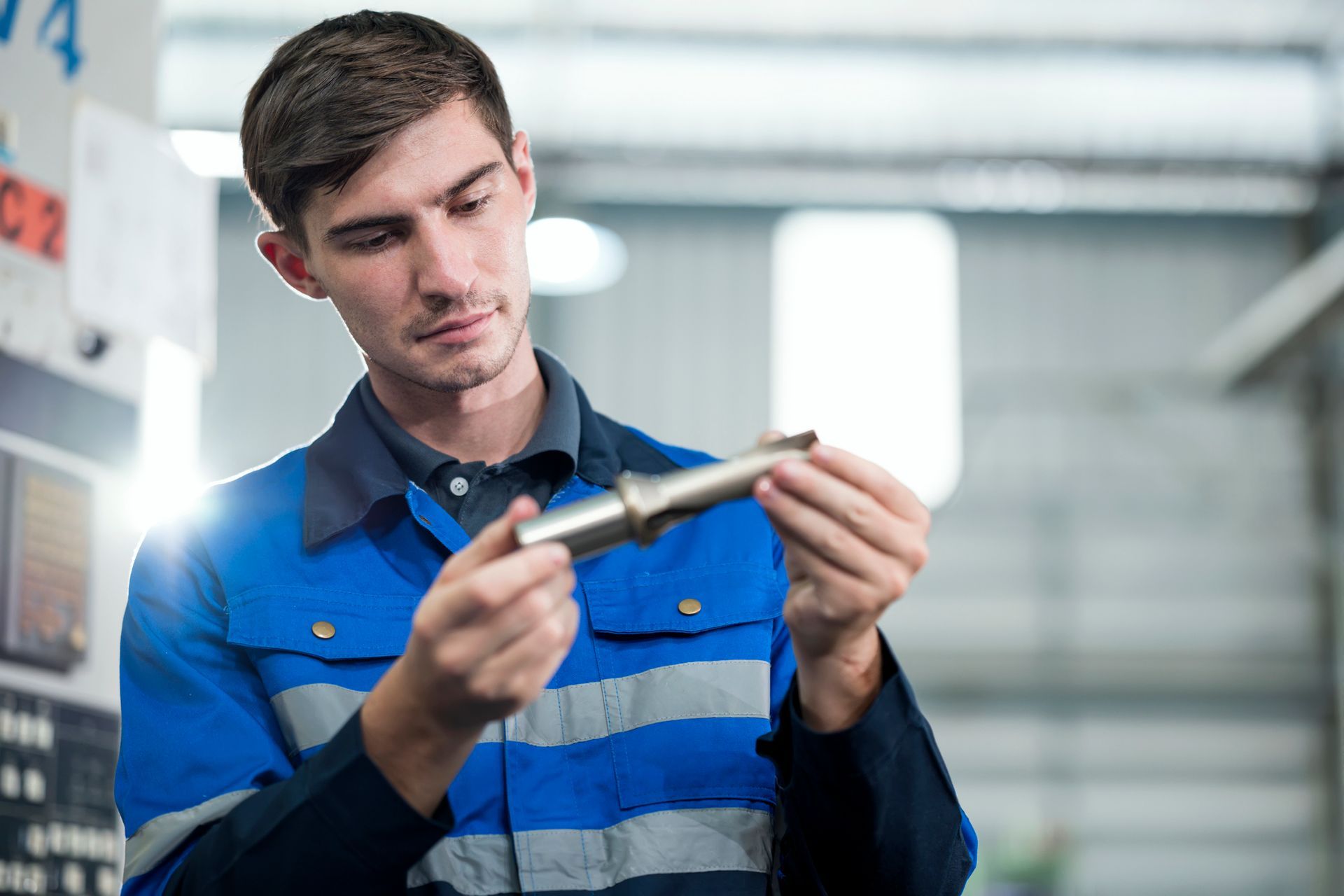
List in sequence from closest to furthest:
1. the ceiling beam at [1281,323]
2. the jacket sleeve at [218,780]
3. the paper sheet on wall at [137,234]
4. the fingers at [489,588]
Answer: the fingers at [489,588], the jacket sleeve at [218,780], the paper sheet on wall at [137,234], the ceiling beam at [1281,323]

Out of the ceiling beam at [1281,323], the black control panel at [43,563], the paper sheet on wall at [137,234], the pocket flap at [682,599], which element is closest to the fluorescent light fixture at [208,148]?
the paper sheet on wall at [137,234]

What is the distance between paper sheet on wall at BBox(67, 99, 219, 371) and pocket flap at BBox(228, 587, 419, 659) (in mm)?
963

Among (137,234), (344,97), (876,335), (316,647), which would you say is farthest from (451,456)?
(876,335)

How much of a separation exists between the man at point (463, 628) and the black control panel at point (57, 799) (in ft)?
2.23

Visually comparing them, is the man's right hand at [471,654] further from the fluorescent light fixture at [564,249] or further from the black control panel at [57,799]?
the fluorescent light fixture at [564,249]

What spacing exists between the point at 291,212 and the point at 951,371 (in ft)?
21.0

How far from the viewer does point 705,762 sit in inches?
49.0

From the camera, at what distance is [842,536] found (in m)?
0.98

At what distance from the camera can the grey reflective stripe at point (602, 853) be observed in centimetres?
118

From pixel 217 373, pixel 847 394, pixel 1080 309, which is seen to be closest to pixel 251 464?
pixel 217 373

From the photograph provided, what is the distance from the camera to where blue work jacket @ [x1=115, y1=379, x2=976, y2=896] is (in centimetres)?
110

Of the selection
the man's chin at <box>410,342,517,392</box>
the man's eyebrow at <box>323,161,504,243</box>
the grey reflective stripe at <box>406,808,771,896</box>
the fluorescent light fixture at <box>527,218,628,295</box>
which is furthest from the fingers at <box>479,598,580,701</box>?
the fluorescent light fixture at <box>527,218,628,295</box>

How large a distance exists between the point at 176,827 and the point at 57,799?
2.93 ft

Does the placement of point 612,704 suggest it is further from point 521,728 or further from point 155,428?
point 155,428
